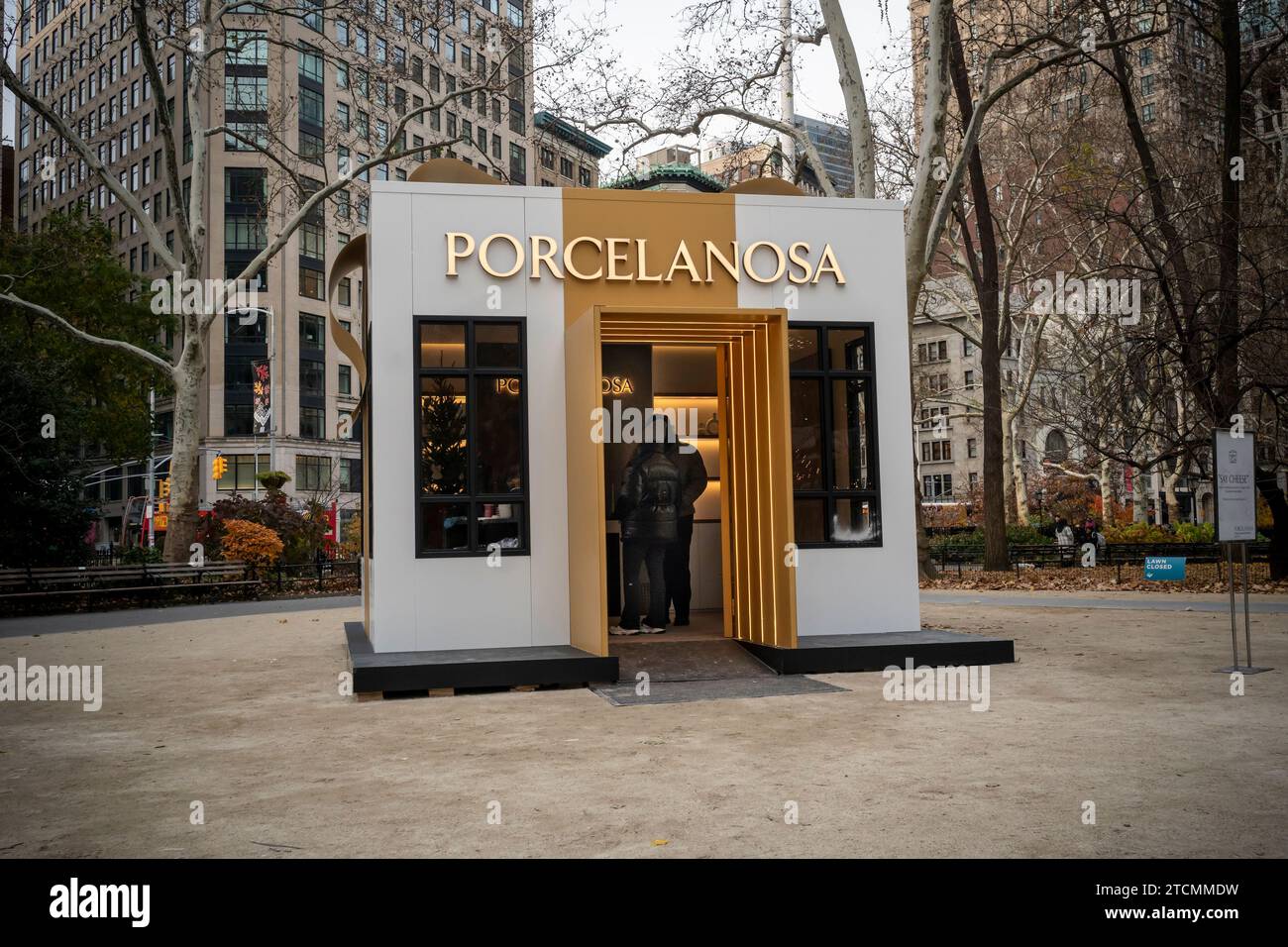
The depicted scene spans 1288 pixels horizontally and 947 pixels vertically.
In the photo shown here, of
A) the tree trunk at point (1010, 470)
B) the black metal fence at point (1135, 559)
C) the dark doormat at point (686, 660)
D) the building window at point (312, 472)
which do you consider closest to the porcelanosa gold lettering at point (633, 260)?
the dark doormat at point (686, 660)

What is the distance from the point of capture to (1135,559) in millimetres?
26828

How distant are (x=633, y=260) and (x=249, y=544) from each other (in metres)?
15.9

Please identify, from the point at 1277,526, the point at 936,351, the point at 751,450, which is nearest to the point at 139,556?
the point at 751,450

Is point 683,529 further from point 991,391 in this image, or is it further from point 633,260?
point 991,391

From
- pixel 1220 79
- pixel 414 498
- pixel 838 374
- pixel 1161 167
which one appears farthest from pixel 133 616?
pixel 1161 167

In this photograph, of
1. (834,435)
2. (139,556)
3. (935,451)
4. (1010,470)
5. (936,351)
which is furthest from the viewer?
(935,451)

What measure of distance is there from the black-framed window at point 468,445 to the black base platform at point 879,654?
2823 millimetres

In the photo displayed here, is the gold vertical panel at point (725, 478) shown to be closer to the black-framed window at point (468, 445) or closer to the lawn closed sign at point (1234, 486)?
the black-framed window at point (468, 445)

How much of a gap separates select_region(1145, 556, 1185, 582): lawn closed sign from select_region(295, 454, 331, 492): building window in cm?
4965

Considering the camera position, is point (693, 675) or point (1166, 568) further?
point (1166, 568)

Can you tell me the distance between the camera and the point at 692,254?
37.9 ft

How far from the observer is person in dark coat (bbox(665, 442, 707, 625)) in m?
12.1

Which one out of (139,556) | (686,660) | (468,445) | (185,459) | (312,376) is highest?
(312,376)

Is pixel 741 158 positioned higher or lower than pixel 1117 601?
higher
